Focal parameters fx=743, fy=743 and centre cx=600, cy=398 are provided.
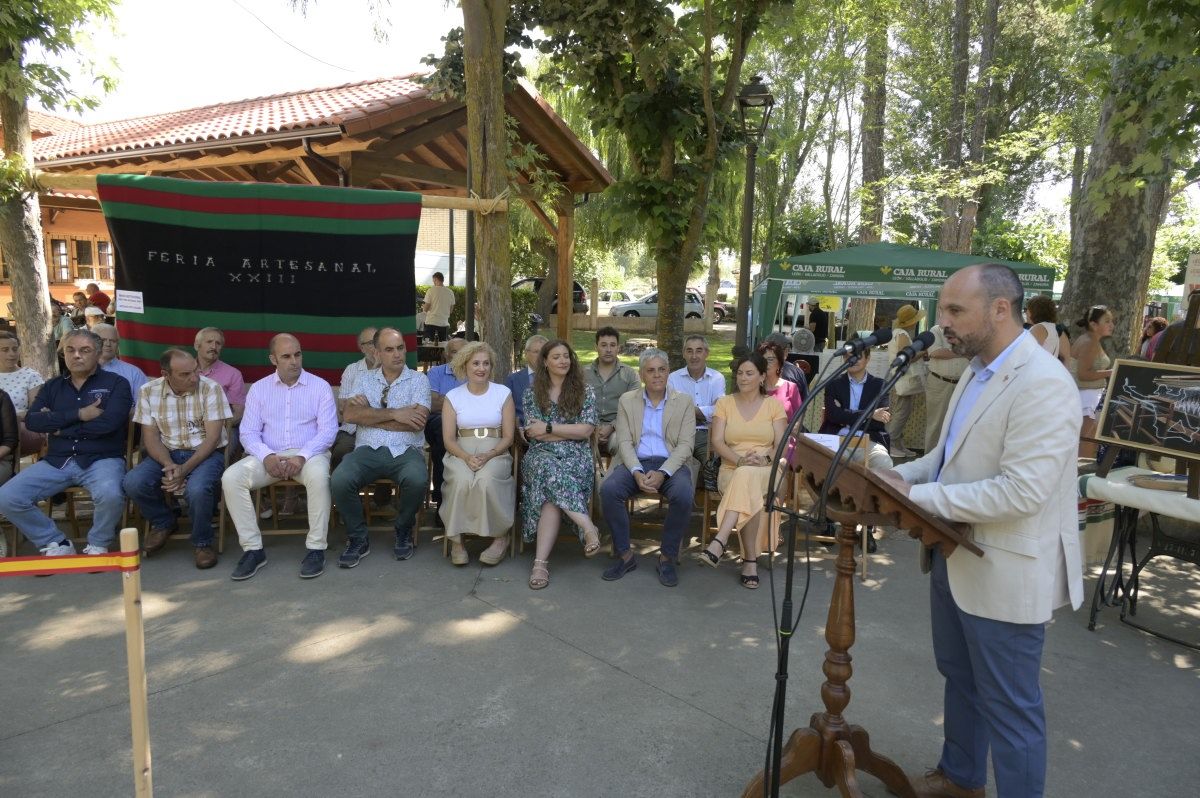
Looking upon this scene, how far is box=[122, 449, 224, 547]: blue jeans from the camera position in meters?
4.80

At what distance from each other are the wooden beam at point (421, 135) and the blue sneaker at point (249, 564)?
5.32 m

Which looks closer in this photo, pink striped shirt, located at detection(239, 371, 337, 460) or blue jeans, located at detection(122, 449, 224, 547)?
blue jeans, located at detection(122, 449, 224, 547)

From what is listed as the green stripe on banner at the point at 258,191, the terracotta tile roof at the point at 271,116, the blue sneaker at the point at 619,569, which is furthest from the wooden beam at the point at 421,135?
the blue sneaker at the point at 619,569

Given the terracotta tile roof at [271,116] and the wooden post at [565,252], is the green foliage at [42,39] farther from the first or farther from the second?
the wooden post at [565,252]

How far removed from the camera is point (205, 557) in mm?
4762

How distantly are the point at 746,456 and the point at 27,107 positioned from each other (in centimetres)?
758

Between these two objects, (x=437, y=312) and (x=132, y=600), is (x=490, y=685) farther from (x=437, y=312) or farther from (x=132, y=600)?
(x=437, y=312)

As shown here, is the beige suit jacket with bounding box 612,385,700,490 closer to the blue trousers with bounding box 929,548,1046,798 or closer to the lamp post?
the blue trousers with bounding box 929,548,1046,798

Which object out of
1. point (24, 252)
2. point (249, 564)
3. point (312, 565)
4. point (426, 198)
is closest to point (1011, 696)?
point (312, 565)

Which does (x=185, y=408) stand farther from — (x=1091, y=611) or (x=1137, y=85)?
(x=1137, y=85)

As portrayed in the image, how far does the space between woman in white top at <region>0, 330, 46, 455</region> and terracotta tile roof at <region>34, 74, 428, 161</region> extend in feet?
12.0

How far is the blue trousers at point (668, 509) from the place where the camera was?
485 centimetres

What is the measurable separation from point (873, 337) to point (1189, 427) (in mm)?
2821

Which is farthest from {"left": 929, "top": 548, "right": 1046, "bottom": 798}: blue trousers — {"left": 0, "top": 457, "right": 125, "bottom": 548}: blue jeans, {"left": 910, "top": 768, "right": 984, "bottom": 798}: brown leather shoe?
{"left": 0, "top": 457, "right": 125, "bottom": 548}: blue jeans
